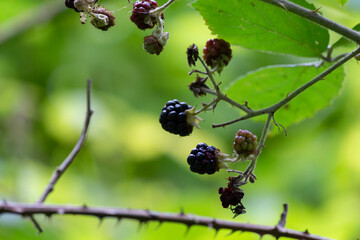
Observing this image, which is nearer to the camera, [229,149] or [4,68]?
[229,149]

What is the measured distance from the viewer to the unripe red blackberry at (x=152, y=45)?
123cm

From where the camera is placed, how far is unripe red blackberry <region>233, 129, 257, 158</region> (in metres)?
1.24

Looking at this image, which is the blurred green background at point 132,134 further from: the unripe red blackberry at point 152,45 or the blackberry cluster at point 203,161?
the unripe red blackberry at point 152,45

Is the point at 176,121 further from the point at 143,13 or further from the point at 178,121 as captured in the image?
the point at 143,13

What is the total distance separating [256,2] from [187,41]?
3.07 meters

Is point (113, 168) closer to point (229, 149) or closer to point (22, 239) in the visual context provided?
point (229, 149)

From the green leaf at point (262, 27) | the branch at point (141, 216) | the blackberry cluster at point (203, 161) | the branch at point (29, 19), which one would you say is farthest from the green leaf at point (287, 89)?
the branch at point (29, 19)

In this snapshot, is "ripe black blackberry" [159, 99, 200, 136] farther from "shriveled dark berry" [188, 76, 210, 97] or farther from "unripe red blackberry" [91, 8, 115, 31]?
"unripe red blackberry" [91, 8, 115, 31]

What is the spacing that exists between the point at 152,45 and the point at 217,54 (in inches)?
6.9

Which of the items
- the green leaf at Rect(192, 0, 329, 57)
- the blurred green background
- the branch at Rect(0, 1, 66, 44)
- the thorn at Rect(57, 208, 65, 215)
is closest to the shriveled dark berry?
the green leaf at Rect(192, 0, 329, 57)

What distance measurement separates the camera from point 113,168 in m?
4.14

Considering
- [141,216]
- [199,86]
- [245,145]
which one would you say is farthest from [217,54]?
[141,216]

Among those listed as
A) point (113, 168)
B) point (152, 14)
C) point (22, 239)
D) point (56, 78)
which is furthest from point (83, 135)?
point (56, 78)

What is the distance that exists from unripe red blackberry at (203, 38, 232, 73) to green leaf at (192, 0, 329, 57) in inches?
1.6
